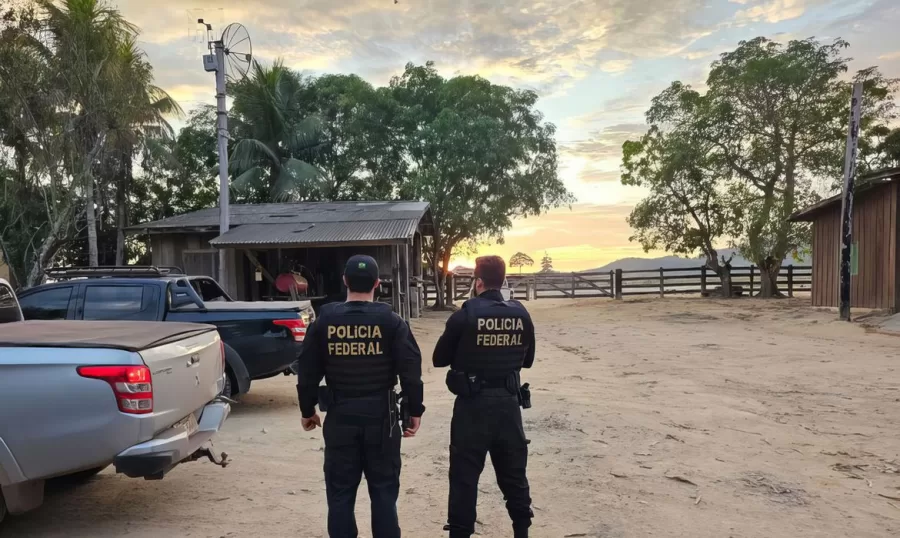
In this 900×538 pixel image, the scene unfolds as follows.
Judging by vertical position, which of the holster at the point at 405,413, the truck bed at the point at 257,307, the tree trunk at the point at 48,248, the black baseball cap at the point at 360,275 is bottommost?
the holster at the point at 405,413

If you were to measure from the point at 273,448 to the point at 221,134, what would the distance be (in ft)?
29.9

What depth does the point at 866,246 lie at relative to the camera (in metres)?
17.0

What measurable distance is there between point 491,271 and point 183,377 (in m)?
2.08

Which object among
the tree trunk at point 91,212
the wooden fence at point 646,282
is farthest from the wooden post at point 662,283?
the tree trunk at point 91,212

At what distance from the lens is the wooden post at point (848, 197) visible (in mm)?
15461

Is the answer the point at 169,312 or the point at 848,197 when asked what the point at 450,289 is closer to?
the point at 848,197

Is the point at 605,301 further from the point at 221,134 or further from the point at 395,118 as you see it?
the point at 221,134

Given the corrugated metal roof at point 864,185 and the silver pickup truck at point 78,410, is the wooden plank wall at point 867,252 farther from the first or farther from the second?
the silver pickup truck at point 78,410

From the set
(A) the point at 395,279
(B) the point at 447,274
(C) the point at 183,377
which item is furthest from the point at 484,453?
(B) the point at 447,274

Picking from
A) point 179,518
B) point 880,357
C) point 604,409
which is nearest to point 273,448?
point 179,518

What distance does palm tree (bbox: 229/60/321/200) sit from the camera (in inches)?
1011

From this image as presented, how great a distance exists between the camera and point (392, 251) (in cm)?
1633

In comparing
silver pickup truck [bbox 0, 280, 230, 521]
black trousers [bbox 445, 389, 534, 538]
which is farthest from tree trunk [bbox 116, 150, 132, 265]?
black trousers [bbox 445, 389, 534, 538]

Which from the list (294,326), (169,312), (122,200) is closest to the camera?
(169,312)
